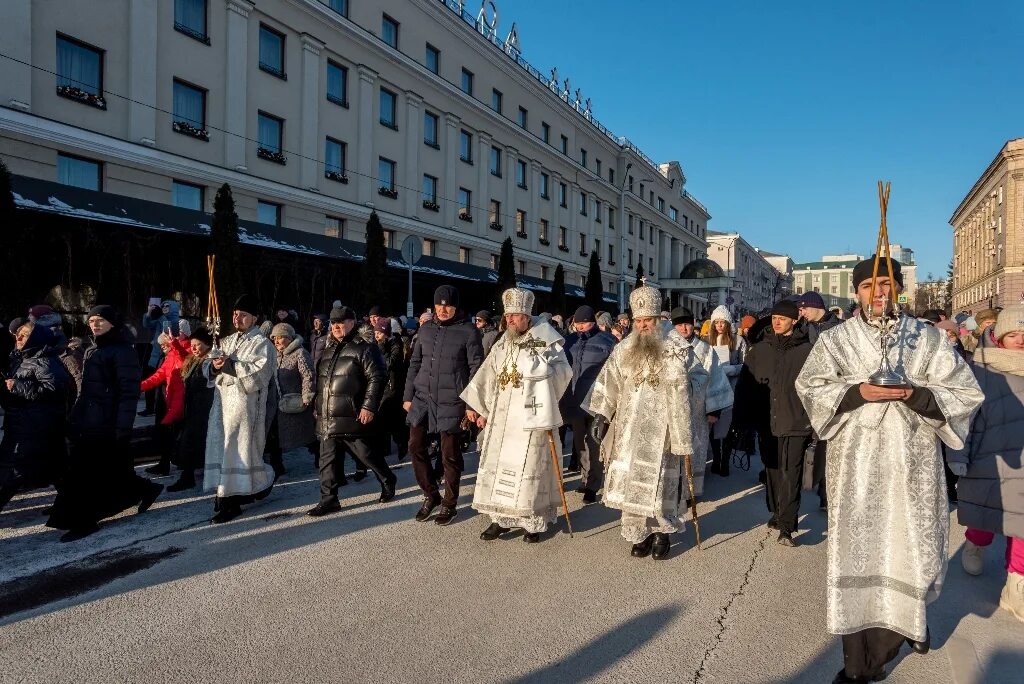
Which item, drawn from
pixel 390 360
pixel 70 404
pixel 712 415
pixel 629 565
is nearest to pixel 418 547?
pixel 629 565

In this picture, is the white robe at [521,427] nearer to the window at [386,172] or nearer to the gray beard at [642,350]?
the gray beard at [642,350]

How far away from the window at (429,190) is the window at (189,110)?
34.1 feet

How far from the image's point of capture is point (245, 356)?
5520 millimetres

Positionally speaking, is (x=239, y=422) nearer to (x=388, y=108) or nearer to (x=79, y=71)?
(x=79, y=71)

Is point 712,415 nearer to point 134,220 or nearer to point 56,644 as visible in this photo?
point 56,644

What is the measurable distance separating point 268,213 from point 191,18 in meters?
5.73

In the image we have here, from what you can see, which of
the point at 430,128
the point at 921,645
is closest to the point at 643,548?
the point at 921,645

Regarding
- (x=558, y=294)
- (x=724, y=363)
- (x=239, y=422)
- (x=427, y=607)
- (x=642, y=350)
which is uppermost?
(x=558, y=294)

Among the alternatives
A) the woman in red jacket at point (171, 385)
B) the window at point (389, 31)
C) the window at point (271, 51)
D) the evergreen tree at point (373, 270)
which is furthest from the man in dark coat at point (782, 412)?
the window at point (389, 31)

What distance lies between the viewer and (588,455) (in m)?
6.49

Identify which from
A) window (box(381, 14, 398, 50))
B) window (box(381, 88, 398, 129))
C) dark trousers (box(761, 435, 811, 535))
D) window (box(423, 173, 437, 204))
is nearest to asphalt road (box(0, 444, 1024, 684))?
dark trousers (box(761, 435, 811, 535))

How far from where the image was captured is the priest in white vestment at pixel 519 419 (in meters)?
4.94

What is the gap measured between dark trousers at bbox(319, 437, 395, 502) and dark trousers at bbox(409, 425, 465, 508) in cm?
62

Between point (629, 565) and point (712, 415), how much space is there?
1976mm
